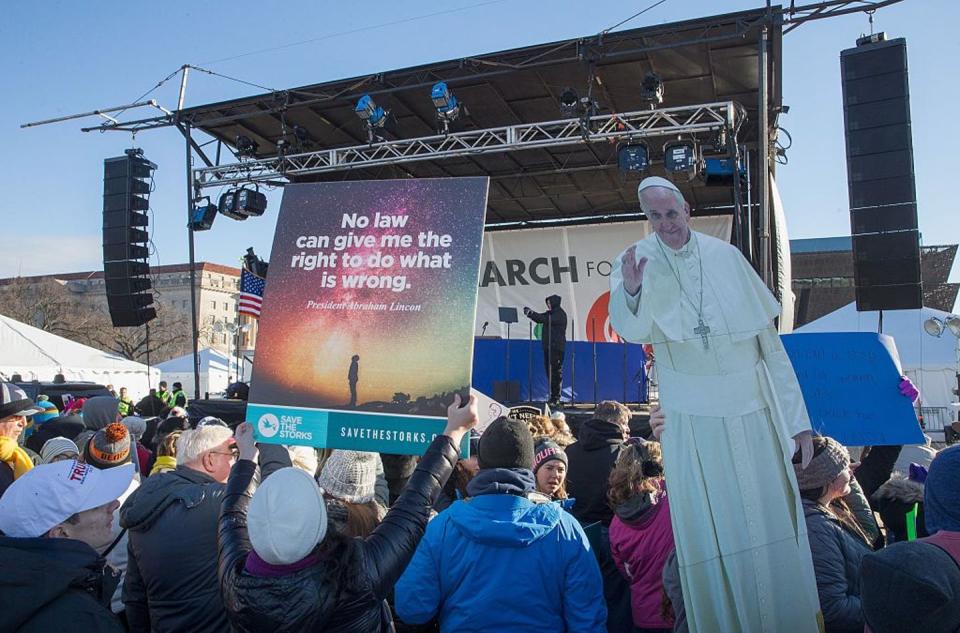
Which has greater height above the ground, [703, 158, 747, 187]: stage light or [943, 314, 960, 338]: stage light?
[703, 158, 747, 187]: stage light

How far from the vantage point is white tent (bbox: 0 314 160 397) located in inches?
679

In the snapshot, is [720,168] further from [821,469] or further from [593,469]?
[821,469]

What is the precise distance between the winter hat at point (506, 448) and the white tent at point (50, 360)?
1778 cm

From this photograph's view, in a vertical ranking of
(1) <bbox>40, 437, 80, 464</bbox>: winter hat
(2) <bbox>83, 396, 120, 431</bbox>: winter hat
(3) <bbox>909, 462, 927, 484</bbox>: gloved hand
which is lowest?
(3) <bbox>909, 462, 927, 484</bbox>: gloved hand

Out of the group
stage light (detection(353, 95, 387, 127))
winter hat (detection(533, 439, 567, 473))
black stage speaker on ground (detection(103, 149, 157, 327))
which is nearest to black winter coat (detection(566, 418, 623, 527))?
winter hat (detection(533, 439, 567, 473))

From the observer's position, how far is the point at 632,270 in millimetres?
1884

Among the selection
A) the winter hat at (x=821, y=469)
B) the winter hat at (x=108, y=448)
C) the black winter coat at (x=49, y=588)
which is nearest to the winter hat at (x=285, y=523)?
the black winter coat at (x=49, y=588)

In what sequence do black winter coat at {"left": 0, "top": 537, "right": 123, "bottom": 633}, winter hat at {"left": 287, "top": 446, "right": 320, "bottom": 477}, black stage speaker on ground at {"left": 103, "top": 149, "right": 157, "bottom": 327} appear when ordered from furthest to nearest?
1. black stage speaker on ground at {"left": 103, "top": 149, "right": 157, "bottom": 327}
2. winter hat at {"left": 287, "top": 446, "right": 320, "bottom": 477}
3. black winter coat at {"left": 0, "top": 537, "right": 123, "bottom": 633}

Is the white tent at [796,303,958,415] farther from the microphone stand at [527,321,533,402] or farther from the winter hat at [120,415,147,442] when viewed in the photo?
the winter hat at [120,415,147,442]

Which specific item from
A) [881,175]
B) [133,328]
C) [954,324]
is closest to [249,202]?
[881,175]

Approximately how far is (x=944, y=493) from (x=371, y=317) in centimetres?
186

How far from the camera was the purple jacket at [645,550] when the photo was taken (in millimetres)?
2621

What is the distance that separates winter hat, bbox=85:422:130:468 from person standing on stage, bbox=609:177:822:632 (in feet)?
10.0

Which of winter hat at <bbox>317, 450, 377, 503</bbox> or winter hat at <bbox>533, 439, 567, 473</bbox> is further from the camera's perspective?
winter hat at <bbox>533, 439, 567, 473</bbox>
